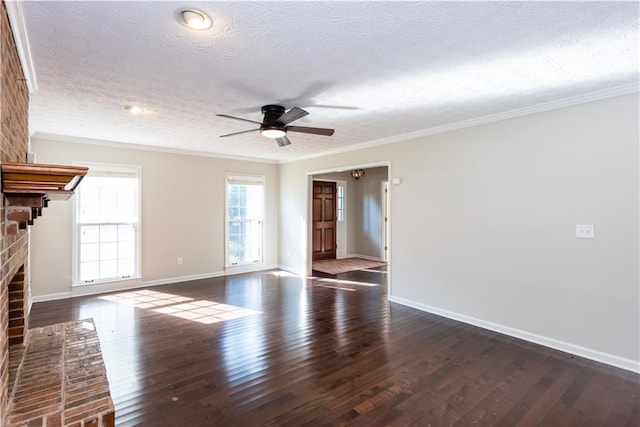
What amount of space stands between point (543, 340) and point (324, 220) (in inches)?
224

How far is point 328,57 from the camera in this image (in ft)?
7.59

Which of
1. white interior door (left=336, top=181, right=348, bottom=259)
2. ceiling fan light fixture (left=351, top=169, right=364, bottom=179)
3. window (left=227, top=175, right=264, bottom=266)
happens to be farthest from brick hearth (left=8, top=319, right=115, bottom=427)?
white interior door (left=336, top=181, right=348, bottom=259)

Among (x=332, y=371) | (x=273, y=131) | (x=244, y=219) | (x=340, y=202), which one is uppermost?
(x=273, y=131)

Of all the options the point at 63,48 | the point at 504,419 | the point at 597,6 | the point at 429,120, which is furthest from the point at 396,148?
the point at 63,48

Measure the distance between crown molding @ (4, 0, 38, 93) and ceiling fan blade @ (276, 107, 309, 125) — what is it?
174cm

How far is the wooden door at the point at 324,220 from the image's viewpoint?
8.36 m

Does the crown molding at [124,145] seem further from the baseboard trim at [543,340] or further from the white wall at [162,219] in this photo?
the baseboard trim at [543,340]

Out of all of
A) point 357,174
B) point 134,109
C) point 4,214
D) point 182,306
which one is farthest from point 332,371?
point 357,174

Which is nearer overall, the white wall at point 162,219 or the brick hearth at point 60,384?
the brick hearth at point 60,384

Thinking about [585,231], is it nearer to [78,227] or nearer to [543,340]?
[543,340]

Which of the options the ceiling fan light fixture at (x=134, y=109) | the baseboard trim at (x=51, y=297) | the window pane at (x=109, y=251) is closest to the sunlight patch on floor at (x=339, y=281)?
the window pane at (x=109, y=251)

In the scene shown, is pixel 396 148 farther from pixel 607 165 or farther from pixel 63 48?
pixel 63 48

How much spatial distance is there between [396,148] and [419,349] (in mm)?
2771

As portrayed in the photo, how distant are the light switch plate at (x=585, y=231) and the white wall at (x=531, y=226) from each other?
0.13 ft
